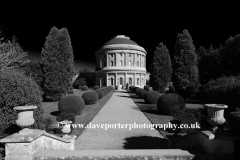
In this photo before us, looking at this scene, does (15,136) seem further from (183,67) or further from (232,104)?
(183,67)

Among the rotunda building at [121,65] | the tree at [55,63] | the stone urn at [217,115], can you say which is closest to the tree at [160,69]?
the rotunda building at [121,65]

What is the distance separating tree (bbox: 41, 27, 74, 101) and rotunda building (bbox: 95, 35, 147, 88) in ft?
96.2

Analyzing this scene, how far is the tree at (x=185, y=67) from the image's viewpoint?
884 inches

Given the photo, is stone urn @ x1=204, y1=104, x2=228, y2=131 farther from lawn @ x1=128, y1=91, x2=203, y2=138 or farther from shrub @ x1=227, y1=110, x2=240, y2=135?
lawn @ x1=128, y1=91, x2=203, y2=138

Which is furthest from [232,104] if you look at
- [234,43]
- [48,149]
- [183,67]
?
[183,67]

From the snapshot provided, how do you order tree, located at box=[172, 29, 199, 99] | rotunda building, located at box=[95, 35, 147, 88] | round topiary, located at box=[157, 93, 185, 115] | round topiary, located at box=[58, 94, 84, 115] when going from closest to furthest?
1. round topiary, located at box=[58, 94, 84, 115]
2. round topiary, located at box=[157, 93, 185, 115]
3. tree, located at box=[172, 29, 199, 99]
4. rotunda building, located at box=[95, 35, 147, 88]

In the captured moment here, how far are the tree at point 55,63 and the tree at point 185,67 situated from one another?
16885 millimetres

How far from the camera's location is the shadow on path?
20.8 feet

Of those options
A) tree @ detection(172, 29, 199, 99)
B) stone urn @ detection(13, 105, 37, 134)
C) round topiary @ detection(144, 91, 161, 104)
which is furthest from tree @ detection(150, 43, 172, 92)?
stone urn @ detection(13, 105, 37, 134)

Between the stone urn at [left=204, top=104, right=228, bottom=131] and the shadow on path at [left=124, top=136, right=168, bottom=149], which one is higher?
the stone urn at [left=204, top=104, right=228, bottom=131]

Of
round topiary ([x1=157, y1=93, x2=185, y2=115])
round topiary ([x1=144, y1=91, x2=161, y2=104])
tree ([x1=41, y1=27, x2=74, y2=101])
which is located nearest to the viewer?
round topiary ([x1=157, y1=93, x2=185, y2=115])

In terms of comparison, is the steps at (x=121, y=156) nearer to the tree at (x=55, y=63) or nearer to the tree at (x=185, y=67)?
the tree at (x=55, y=63)

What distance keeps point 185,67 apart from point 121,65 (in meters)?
31.0

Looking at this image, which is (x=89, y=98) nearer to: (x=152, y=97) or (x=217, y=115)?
(x=152, y=97)
